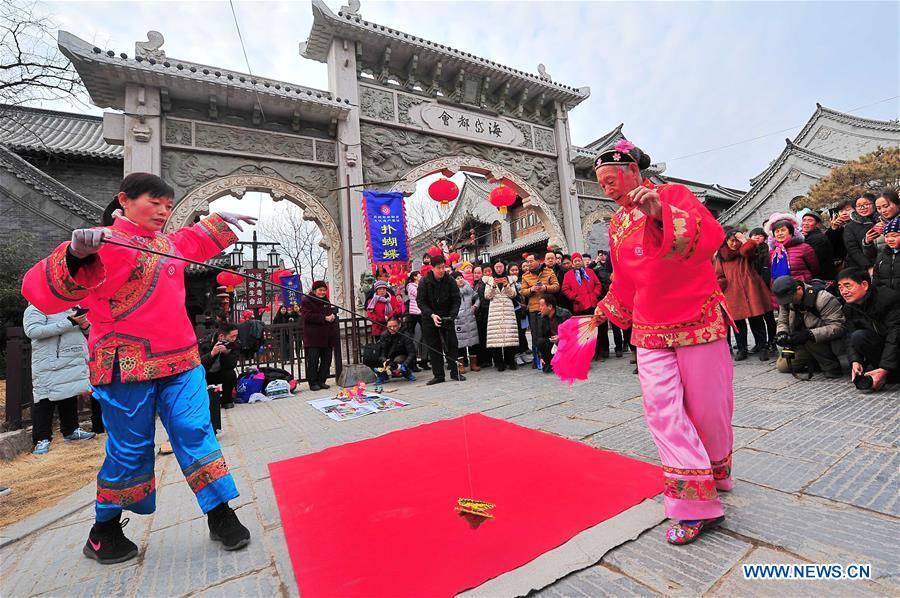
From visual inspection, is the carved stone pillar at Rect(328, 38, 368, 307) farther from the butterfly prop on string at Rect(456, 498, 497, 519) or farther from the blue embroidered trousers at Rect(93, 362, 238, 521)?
the butterfly prop on string at Rect(456, 498, 497, 519)

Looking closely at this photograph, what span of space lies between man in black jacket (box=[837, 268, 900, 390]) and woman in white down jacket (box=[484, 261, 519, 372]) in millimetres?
3533

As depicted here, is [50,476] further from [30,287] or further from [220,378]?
[30,287]

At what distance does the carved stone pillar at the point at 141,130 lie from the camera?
709cm

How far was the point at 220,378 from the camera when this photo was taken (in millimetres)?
4730

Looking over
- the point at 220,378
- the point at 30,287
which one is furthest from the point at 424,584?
the point at 220,378

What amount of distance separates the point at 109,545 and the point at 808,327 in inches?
213

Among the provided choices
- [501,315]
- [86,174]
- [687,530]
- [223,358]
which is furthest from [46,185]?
[687,530]

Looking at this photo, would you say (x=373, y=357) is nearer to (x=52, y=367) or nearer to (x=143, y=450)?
(x=52, y=367)

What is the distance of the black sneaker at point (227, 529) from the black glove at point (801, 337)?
183 inches

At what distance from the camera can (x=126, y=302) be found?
1.69m

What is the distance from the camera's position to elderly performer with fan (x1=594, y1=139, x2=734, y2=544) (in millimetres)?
1505

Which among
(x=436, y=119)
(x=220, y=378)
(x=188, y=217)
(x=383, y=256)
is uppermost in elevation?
(x=436, y=119)

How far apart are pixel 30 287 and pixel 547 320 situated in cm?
509

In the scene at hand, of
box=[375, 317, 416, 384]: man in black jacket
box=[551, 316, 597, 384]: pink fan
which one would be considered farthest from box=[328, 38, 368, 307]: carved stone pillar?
box=[551, 316, 597, 384]: pink fan
